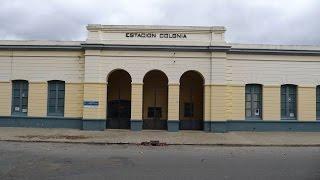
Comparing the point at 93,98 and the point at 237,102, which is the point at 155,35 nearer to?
the point at 93,98

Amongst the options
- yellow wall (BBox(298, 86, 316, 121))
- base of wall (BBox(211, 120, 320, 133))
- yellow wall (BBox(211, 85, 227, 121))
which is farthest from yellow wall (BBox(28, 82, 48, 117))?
yellow wall (BBox(298, 86, 316, 121))

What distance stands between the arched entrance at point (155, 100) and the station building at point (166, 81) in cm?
7

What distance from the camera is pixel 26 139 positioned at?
19.5m

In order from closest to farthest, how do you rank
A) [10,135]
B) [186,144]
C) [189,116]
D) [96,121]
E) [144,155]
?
1. [144,155]
2. [186,144]
3. [10,135]
4. [96,121]
5. [189,116]

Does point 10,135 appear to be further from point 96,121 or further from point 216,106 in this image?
point 216,106

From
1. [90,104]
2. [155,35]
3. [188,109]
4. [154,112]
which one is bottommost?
[154,112]

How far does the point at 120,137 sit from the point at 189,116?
7.07 metres

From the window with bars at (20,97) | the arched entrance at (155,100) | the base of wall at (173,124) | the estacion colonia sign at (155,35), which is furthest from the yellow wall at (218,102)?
the window with bars at (20,97)

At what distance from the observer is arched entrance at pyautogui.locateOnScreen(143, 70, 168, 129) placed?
26500mm

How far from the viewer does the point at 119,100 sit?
26.8 m

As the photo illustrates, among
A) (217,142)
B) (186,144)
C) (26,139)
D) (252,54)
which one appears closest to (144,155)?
(186,144)

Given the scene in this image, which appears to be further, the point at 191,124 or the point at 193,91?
the point at 193,91

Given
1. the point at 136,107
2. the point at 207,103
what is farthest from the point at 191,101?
the point at 136,107

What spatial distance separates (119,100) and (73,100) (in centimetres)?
319
